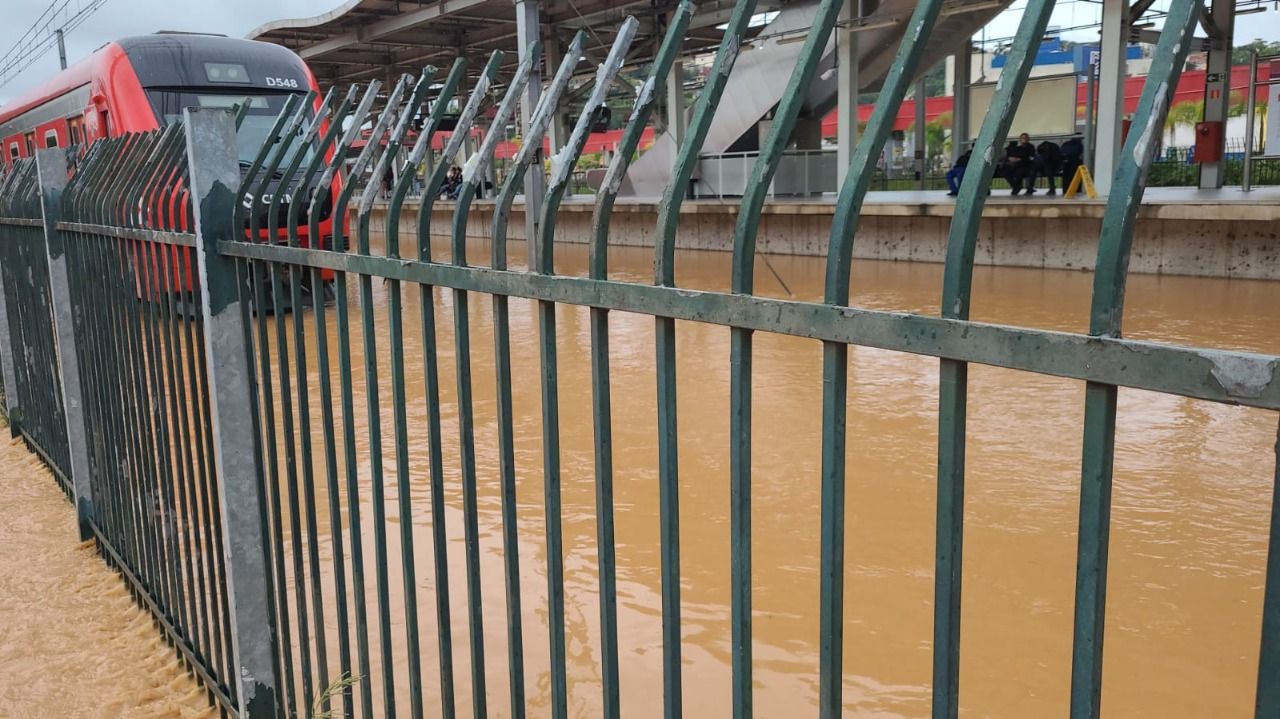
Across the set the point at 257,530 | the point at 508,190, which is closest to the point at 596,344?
the point at 508,190

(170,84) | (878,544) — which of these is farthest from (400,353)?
(170,84)

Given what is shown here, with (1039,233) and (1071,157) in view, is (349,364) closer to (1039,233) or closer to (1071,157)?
(1039,233)

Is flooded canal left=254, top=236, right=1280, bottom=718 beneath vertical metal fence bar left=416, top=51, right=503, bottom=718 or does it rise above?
beneath

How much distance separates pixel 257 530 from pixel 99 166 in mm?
1681

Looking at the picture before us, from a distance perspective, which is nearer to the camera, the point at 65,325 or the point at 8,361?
the point at 65,325

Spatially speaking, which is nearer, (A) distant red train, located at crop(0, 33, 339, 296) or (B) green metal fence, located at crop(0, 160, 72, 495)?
(B) green metal fence, located at crop(0, 160, 72, 495)

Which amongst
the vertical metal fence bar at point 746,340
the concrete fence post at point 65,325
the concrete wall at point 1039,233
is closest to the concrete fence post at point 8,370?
the concrete fence post at point 65,325

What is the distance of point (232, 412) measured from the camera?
2734mm

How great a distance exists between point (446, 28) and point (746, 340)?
76.6 ft

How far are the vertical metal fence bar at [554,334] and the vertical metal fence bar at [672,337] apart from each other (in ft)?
0.46

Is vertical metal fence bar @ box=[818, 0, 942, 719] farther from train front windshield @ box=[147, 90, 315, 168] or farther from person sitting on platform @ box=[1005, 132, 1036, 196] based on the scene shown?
person sitting on platform @ box=[1005, 132, 1036, 196]

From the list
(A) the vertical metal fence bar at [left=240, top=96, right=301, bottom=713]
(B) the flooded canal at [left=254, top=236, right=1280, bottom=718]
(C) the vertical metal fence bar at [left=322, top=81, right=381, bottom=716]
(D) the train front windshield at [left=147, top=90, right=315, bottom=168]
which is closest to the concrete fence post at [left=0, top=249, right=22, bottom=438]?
(B) the flooded canal at [left=254, top=236, right=1280, bottom=718]

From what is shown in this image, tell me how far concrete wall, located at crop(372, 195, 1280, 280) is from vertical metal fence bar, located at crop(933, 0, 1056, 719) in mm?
9158

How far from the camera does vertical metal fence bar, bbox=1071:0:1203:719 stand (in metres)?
0.91
